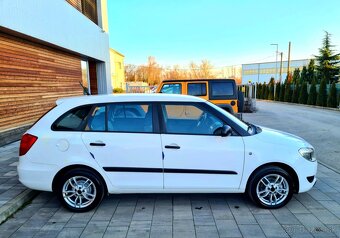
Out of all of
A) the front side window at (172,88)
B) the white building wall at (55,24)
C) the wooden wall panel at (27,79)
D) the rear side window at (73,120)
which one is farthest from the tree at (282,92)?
the rear side window at (73,120)

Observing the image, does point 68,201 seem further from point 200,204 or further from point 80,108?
point 200,204

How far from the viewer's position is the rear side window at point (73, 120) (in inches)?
134

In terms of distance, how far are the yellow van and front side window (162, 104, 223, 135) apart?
5114 mm

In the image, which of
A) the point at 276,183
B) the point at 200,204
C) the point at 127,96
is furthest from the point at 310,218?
the point at 127,96

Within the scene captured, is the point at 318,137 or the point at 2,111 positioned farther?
the point at 318,137

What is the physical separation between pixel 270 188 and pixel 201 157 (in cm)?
109

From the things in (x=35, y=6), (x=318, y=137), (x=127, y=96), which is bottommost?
(x=318, y=137)

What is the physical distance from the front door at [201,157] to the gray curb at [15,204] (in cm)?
217

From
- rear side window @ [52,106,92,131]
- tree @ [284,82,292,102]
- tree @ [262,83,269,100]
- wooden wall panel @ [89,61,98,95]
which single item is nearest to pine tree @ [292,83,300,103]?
tree @ [284,82,292,102]

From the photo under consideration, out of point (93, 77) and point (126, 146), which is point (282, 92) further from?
point (126, 146)

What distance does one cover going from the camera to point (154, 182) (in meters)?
3.40

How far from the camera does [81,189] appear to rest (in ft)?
11.2

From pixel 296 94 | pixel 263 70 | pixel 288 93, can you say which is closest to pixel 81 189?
pixel 296 94

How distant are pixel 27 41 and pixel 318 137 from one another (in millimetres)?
10435
